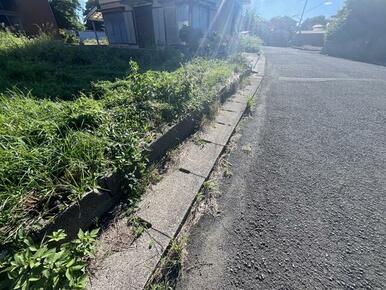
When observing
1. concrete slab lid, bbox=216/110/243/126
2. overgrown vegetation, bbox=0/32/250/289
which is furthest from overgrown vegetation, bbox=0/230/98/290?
concrete slab lid, bbox=216/110/243/126

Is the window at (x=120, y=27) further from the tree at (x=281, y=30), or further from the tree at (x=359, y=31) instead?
the tree at (x=281, y=30)

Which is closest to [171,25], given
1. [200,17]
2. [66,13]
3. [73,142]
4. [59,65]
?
[200,17]

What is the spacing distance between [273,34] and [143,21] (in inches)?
1413

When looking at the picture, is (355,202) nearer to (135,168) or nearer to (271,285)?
(271,285)

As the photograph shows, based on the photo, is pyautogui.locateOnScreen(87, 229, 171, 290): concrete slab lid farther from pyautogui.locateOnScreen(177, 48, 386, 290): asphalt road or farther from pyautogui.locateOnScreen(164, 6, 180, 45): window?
pyautogui.locateOnScreen(164, 6, 180, 45): window


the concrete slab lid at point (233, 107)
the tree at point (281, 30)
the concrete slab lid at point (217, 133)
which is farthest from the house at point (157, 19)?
the tree at point (281, 30)

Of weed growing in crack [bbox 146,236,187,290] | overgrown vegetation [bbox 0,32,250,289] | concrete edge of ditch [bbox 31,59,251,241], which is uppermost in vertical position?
overgrown vegetation [bbox 0,32,250,289]

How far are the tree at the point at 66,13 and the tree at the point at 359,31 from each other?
1105 inches

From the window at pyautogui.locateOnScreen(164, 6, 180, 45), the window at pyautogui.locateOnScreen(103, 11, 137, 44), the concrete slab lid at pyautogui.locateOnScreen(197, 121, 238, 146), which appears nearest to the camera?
the concrete slab lid at pyautogui.locateOnScreen(197, 121, 238, 146)

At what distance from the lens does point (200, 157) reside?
8.61 feet

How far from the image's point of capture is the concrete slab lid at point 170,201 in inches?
67.2

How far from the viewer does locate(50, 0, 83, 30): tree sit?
2088 cm

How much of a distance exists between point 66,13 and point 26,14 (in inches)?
387

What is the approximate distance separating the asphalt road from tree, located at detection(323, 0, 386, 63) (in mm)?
18609
